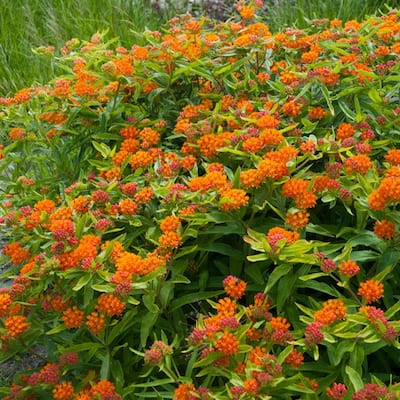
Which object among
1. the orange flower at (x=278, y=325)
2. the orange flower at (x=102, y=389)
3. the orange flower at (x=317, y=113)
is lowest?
the orange flower at (x=102, y=389)

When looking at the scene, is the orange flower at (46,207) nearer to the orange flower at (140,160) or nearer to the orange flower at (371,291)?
the orange flower at (140,160)

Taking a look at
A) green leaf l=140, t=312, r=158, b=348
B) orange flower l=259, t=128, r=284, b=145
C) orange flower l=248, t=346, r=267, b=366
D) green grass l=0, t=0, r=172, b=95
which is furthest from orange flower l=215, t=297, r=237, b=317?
green grass l=0, t=0, r=172, b=95

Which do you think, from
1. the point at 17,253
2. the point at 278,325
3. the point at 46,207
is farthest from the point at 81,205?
the point at 278,325

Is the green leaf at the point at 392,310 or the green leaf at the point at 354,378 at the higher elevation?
the green leaf at the point at 392,310

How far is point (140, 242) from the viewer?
7.56 feet

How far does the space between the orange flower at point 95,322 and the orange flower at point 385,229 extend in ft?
2.70

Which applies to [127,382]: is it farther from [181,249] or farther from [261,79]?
→ [261,79]

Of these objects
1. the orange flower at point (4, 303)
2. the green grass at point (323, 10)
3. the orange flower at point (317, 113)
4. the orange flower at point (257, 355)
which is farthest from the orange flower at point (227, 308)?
the green grass at point (323, 10)

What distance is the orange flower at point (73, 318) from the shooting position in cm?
197

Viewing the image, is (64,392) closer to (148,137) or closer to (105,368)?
(105,368)

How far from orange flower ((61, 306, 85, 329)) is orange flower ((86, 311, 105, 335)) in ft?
0.12

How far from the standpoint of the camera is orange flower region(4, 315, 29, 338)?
2.04 meters

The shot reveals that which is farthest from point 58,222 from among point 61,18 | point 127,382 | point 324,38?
point 61,18

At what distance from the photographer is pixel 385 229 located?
1.90m
